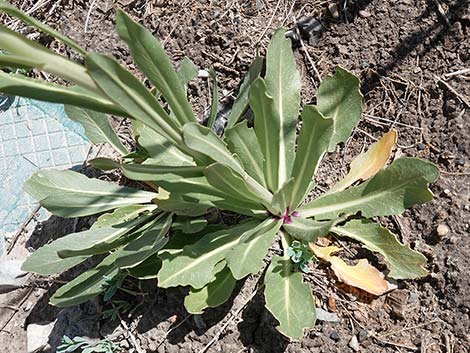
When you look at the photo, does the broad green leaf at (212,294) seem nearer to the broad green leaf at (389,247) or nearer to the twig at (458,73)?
the broad green leaf at (389,247)

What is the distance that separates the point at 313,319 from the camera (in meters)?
1.73

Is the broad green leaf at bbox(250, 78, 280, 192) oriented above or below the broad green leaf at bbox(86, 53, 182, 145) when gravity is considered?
below

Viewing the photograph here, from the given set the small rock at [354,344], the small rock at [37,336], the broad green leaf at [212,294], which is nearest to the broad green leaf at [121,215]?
the broad green leaf at [212,294]

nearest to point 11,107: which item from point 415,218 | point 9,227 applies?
point 9,227

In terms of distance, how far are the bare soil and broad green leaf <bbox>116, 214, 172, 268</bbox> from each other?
13.3 inches

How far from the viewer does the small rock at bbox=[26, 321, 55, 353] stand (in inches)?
89.8

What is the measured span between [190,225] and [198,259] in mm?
136

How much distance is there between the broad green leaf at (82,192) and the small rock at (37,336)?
0.58 metres

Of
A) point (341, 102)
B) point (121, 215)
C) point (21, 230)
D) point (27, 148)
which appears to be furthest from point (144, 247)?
point (27, 148)

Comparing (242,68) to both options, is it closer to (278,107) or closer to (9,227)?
(278,107)

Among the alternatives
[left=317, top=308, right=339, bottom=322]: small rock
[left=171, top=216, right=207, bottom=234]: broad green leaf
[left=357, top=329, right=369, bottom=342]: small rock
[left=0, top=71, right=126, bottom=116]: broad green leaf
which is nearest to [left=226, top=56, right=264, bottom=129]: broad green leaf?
[left=171, top=216, right=207, bottom=234]: broad green leaf

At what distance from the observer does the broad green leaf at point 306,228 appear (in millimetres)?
1663

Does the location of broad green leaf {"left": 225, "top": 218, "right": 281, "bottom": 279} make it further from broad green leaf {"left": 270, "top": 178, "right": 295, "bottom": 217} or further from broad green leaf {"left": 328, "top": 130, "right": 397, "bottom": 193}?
broad green leaf {"left": 328, "top": 130, "right": 397, "bottom": 193}

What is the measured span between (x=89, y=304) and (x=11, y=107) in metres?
1.13
